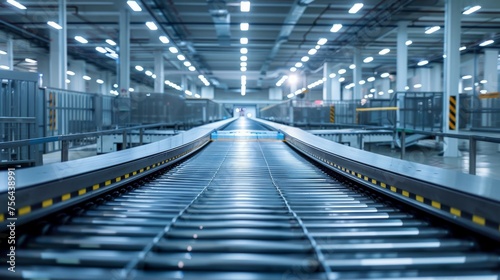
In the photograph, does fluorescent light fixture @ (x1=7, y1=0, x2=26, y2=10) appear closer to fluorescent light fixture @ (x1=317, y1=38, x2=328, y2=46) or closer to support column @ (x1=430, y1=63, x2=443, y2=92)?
fluorescent light fixture @ (x1=317, y1=38, x2=328, y2=46)

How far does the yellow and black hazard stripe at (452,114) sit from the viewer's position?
1436 cm

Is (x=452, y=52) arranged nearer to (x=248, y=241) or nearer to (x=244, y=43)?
(x=244, y=43)

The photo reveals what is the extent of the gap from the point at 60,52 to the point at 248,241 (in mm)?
13404

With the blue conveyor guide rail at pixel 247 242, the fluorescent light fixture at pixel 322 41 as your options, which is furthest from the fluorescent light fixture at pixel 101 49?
the blue conveyor guide rail at pixel 247 242

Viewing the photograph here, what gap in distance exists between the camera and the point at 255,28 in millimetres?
21594

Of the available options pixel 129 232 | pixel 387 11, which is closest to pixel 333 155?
pixel 129 232

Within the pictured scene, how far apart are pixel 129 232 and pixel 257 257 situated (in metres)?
1.03

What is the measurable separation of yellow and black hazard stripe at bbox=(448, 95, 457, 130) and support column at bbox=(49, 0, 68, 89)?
43.1 feet

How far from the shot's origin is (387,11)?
17.5 metres

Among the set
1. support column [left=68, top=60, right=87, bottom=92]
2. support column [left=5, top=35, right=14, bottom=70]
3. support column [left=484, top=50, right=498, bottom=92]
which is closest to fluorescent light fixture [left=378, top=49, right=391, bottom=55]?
support column [left=484, top=50, right=498, bottom=92]

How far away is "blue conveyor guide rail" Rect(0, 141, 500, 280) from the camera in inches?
89.3

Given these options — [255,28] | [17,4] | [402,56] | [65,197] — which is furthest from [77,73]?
[65,197]

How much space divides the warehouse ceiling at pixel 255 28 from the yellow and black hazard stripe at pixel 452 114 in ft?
11.7

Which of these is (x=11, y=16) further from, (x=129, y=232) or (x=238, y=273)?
(x=238, y=273)
